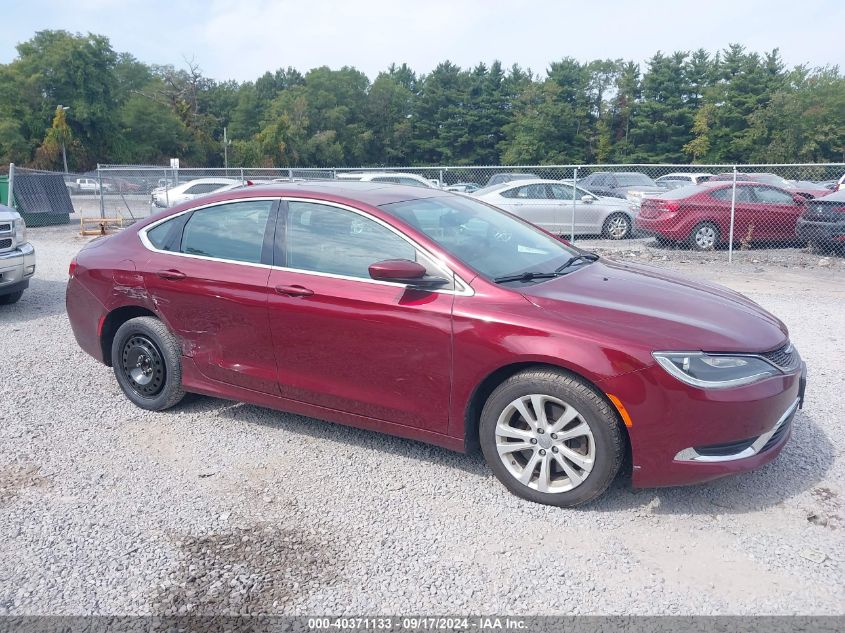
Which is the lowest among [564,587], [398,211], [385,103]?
[564,587]

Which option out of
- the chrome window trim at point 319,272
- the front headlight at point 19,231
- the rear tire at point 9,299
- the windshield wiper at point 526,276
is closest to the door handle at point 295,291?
the chrome window trim at point 319,272

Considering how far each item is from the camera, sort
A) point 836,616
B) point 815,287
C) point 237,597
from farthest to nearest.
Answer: point 815,287
point 237,597
point 836,616

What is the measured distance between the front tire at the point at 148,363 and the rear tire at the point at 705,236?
1091cm

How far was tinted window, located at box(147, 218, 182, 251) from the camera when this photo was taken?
479 cm

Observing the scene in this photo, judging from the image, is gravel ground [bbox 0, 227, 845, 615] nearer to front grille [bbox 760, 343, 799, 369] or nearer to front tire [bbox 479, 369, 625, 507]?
front tire [bbox 479, 369, 625, 507]

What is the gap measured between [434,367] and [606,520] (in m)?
1.16

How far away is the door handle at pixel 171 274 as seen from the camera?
15.1ft

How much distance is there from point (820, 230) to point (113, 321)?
11.7 m

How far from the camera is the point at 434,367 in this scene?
372cm

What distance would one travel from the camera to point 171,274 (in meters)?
4.64

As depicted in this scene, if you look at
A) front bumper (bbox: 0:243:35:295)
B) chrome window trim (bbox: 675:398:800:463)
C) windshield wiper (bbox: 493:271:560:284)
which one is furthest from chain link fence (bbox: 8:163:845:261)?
chrome window trim (bbox: 675:398:800:463)

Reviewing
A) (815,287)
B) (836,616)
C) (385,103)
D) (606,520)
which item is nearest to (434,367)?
(606,520)

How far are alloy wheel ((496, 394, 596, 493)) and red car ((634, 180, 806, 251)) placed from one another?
35.1 ft

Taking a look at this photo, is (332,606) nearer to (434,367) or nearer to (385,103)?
(434,367)
